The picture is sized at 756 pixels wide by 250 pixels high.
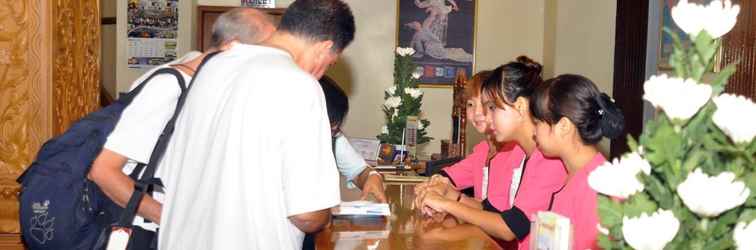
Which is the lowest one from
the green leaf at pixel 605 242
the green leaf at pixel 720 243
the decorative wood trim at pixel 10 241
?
the decorative wood trim at pixel 10 241

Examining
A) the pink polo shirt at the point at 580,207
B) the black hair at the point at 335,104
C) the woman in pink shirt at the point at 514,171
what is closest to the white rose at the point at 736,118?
the pink polo shirt at the point at 580,207

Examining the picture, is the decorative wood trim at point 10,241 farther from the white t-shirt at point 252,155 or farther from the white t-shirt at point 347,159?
the white t-shirt at point 252,155

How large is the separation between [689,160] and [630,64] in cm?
521

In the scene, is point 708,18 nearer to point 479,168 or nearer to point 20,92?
point 479,168

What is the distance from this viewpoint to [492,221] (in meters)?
2.71

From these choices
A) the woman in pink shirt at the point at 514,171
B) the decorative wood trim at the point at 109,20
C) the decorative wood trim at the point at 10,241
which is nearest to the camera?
the woman in pink shirt at the point at 514,171

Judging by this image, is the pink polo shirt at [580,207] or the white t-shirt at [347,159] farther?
the white t-shirt at [347,159]

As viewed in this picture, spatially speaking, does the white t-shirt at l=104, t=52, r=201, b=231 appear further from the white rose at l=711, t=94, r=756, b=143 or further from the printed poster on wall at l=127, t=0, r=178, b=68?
the printed poster on wall at l=127, t=0, r=178, b=68

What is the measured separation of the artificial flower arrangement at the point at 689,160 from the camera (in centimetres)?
100

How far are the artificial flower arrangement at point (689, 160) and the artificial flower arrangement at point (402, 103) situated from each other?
4.44 m

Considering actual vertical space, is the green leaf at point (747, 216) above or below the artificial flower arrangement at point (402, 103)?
above

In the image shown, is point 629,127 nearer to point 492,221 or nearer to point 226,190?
point 492,221

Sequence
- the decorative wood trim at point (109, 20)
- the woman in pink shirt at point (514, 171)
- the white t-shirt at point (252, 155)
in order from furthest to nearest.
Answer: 1. the decorative wood trim at point (109, 20)
2. the woman in pink shirt at point (514, 171)
3. the white t-shirt at point (252, 155)

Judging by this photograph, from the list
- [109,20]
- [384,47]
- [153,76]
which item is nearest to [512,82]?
[153,76]
